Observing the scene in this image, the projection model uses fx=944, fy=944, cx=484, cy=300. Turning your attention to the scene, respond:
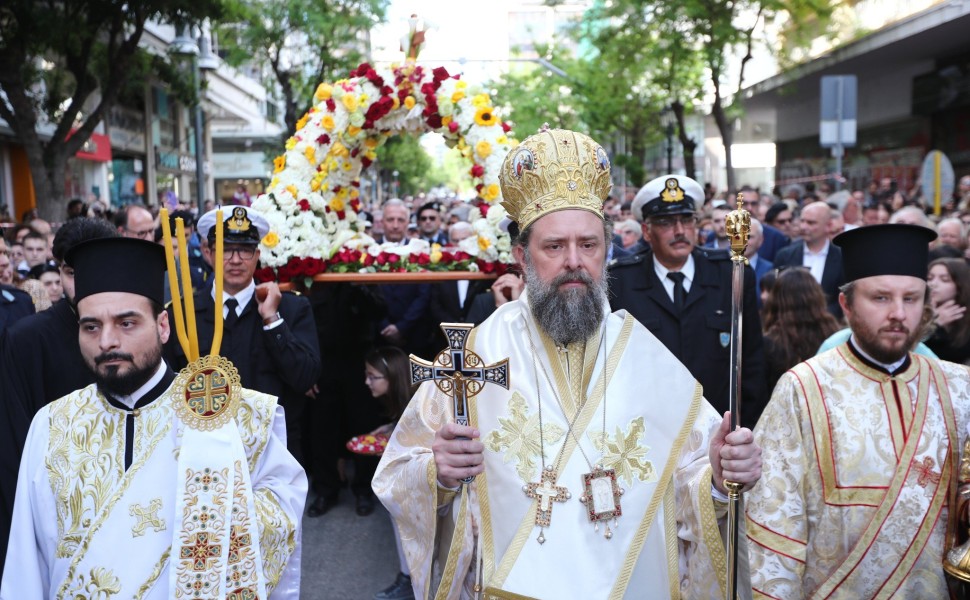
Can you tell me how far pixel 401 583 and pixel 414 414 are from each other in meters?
3.06

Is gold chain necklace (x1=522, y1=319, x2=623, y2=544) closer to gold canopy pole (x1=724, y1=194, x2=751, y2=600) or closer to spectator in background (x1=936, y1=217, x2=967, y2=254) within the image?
gold canopy pole (x1=724, y1=194, x2=751, y2=600)

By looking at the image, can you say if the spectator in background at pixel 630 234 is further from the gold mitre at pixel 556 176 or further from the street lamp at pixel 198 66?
the street lamp at pixel 198 66

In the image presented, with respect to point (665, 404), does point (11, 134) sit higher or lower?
higher

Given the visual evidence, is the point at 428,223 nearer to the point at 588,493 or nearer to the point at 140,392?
the point at 140,392

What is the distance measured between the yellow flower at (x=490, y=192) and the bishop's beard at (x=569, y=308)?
347cm

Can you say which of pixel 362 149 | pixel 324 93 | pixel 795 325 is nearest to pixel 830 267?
pixel 795 325

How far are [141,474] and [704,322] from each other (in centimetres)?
344

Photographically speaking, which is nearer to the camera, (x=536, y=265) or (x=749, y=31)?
(x=536, y=265)

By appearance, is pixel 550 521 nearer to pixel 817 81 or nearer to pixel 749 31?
pixel 749 31

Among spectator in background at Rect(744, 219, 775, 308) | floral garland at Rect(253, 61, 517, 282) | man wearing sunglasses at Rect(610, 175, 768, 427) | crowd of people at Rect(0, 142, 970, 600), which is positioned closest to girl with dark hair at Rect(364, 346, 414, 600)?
floral garland at Rect(253, 61, 517, 282)

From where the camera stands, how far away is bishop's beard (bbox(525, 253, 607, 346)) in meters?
3.33

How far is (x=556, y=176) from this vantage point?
136 inches

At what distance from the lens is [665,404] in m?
3.33

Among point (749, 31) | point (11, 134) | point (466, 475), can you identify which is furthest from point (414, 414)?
point (11, 134)
